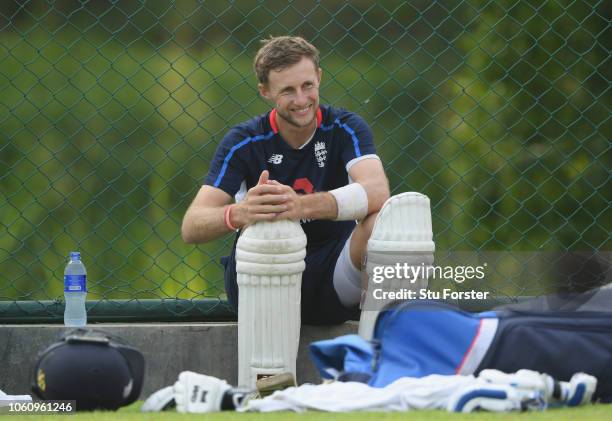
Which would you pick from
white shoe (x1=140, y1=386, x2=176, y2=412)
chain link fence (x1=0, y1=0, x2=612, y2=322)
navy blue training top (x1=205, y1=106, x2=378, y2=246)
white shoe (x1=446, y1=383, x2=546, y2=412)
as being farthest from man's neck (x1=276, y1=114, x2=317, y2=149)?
white shoe (x1=446, y1=383, x2=546, y2=412)

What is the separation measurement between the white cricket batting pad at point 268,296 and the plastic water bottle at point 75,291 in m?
0.72

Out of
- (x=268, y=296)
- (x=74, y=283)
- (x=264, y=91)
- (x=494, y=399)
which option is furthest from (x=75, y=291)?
(x=494, y=399)

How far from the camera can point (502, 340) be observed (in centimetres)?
294

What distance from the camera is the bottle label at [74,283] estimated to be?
12.8 ft

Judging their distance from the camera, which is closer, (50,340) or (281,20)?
(50,340)

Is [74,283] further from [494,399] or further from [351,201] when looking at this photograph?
[494,399]

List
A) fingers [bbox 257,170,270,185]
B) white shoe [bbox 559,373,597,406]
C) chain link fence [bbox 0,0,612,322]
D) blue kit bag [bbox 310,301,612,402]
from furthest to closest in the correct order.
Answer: chain link fence [bbox 0,0,612,322] < fingers [bbox 257,170,270,185] < blue kit bag [bbox 310,301,612,402] < white shoe [bbox 559,373,597,406]

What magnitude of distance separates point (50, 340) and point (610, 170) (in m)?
2.14

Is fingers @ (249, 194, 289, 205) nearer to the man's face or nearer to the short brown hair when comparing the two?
the man's face

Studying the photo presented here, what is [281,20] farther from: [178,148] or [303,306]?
[303,306]

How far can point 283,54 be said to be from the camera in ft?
12.3

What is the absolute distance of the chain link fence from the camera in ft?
13.8

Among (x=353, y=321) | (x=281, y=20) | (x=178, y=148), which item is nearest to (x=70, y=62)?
(x=178, y=148)

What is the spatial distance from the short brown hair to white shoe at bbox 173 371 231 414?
4.11 ft
